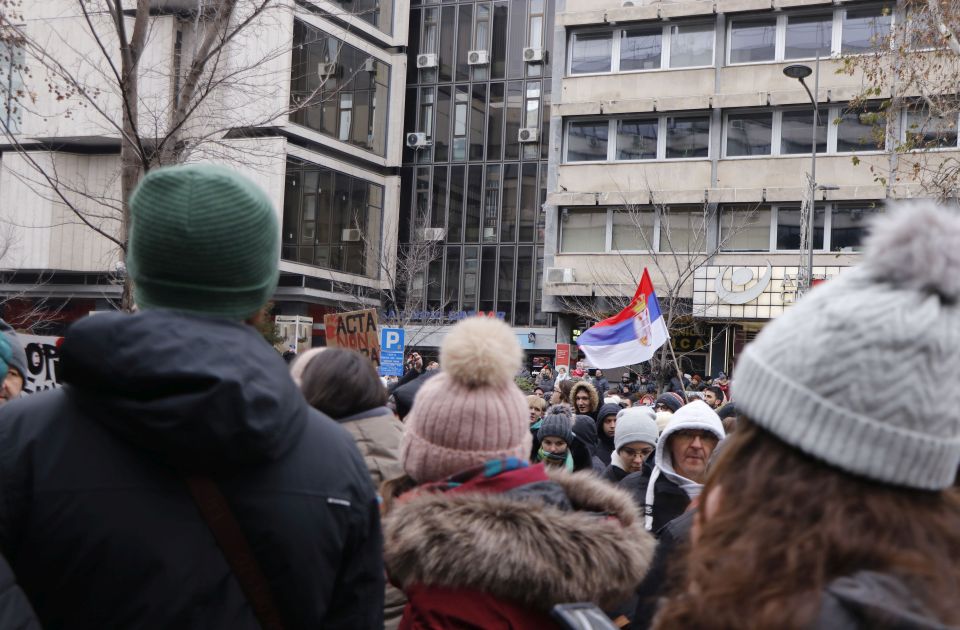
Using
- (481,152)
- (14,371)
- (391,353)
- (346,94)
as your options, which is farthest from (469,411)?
(481,152)

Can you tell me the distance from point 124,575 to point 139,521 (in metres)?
0.11

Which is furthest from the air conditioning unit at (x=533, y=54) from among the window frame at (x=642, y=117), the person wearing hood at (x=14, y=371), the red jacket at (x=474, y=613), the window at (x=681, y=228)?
the red jacket at (x=474, y=613)

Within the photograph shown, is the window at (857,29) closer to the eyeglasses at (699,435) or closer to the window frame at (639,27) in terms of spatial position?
the window frame at (639,27)

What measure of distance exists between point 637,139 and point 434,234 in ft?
45.7

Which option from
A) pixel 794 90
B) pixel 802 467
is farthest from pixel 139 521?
pixel 794 90

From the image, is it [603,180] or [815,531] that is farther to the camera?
[603,180]

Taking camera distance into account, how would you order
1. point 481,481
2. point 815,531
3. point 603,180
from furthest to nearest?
point 603,180
point 481,481
point 815,531

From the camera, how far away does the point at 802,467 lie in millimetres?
1503

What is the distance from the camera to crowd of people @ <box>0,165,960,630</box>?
1.44 meters

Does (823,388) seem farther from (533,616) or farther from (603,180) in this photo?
(603,180)

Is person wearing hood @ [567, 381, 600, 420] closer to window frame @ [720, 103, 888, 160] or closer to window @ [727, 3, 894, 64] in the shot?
window frame @ [720, 103, 888, 160]

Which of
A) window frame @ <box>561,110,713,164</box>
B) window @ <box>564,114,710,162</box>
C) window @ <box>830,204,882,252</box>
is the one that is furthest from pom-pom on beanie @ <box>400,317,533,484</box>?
window @ <box>564,114,710,162</box>

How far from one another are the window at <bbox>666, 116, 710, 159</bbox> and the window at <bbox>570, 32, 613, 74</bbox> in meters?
3.17

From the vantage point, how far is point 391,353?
20094mm
